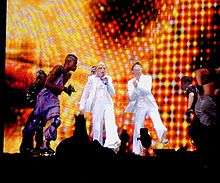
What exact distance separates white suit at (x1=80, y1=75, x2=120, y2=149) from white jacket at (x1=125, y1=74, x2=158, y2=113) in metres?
0.26

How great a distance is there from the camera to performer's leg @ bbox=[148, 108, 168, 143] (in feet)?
23.2

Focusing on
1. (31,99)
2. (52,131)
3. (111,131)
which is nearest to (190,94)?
(111,131)

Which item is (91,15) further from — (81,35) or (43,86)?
(43,86)

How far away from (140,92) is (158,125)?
1.74 feet

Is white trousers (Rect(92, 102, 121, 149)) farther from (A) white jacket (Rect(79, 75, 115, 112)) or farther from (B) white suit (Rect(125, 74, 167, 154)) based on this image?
(B) white suit (Rect(125, 74, 167, 154))

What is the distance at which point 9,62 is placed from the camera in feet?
26.0

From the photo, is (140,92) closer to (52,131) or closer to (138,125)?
(138,125)

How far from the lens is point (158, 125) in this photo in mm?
7098

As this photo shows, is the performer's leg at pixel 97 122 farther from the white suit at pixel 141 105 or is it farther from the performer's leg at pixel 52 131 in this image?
the performer's leg at pixel 52 131

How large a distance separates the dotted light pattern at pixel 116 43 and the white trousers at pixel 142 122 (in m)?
0.07

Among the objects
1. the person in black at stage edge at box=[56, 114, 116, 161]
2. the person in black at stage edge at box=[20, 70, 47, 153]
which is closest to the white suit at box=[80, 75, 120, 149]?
the person in black at stage edge at box=[20, 70, 47, 153]

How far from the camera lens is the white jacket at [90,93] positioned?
744cm

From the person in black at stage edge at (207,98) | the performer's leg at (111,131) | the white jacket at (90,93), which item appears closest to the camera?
the person in black at stage edge at (207,98)

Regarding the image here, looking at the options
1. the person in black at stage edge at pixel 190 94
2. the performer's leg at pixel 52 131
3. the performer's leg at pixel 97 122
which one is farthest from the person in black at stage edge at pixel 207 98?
the performer's leg at pixel 52 131
